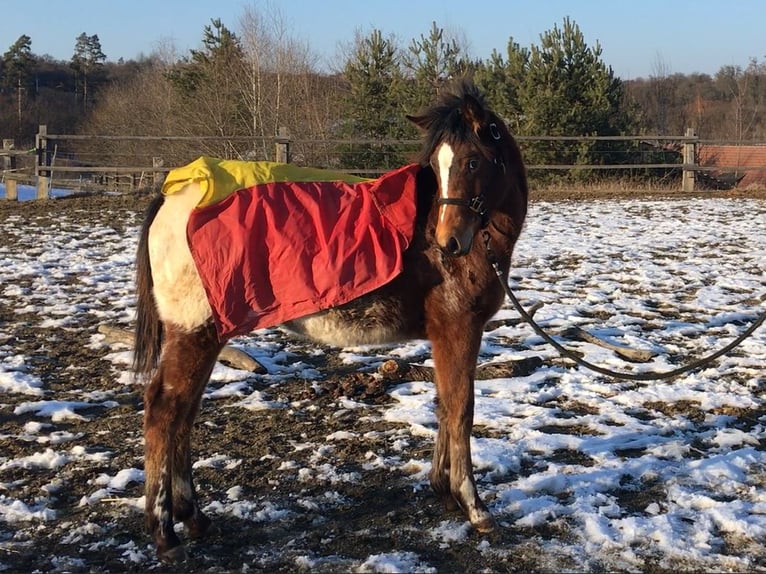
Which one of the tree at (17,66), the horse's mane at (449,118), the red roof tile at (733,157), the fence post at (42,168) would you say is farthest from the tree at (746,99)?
the tree at (17,66)

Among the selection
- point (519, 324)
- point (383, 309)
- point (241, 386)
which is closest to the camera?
point (383, 309)

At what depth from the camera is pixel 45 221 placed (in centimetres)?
1245

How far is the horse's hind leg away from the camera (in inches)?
119

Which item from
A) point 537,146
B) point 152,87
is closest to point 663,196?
point 537,146

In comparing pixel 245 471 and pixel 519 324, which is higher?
pixel 519 324

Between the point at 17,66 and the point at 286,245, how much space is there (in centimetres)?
7485

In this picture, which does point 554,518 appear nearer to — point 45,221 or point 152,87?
point 45,221

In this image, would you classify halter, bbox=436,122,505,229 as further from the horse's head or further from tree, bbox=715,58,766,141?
tree, bbox=715,58,766,141

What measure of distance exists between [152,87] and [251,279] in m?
36.3

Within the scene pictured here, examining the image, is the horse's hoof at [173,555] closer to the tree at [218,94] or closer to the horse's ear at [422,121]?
the horse's ear at [422,121]

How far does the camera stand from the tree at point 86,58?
2906 inches

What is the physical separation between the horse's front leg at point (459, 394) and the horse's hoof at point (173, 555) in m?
1.26

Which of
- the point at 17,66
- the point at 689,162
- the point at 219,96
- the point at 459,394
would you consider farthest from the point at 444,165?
the point at 17,66

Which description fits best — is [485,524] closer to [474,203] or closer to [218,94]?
[474,203]
